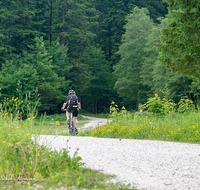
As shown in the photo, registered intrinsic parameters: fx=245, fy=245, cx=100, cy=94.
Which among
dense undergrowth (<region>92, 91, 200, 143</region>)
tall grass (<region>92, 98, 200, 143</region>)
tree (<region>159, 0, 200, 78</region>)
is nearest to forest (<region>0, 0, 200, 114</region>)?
tree (<region>159, 0, 200, 78</region>)

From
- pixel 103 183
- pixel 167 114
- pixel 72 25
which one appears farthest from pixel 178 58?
pixel 72 25

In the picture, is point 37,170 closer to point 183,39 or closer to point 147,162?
point 147,162

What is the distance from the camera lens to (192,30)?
928cm

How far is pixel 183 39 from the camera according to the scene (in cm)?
952

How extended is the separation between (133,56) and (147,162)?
28.5 meters

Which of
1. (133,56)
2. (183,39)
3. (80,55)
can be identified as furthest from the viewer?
(80,55)

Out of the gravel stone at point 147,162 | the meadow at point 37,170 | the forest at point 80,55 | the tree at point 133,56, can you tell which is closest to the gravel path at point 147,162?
the gravel stone at point 147,162

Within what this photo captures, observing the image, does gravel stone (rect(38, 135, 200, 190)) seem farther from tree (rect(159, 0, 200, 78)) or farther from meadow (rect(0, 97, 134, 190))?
tree (rect(159, 0, 200, 78))

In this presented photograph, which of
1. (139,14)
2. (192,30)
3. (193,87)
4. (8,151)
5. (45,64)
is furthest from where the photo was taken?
(139,14)

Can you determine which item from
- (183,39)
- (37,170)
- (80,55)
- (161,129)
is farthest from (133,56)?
(37,170)

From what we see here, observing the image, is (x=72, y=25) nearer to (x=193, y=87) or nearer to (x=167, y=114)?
(x=193, y=87)

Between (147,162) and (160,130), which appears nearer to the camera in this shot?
(147,162)

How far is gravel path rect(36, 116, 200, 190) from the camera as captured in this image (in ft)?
12.2

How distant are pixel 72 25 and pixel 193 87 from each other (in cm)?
2005
